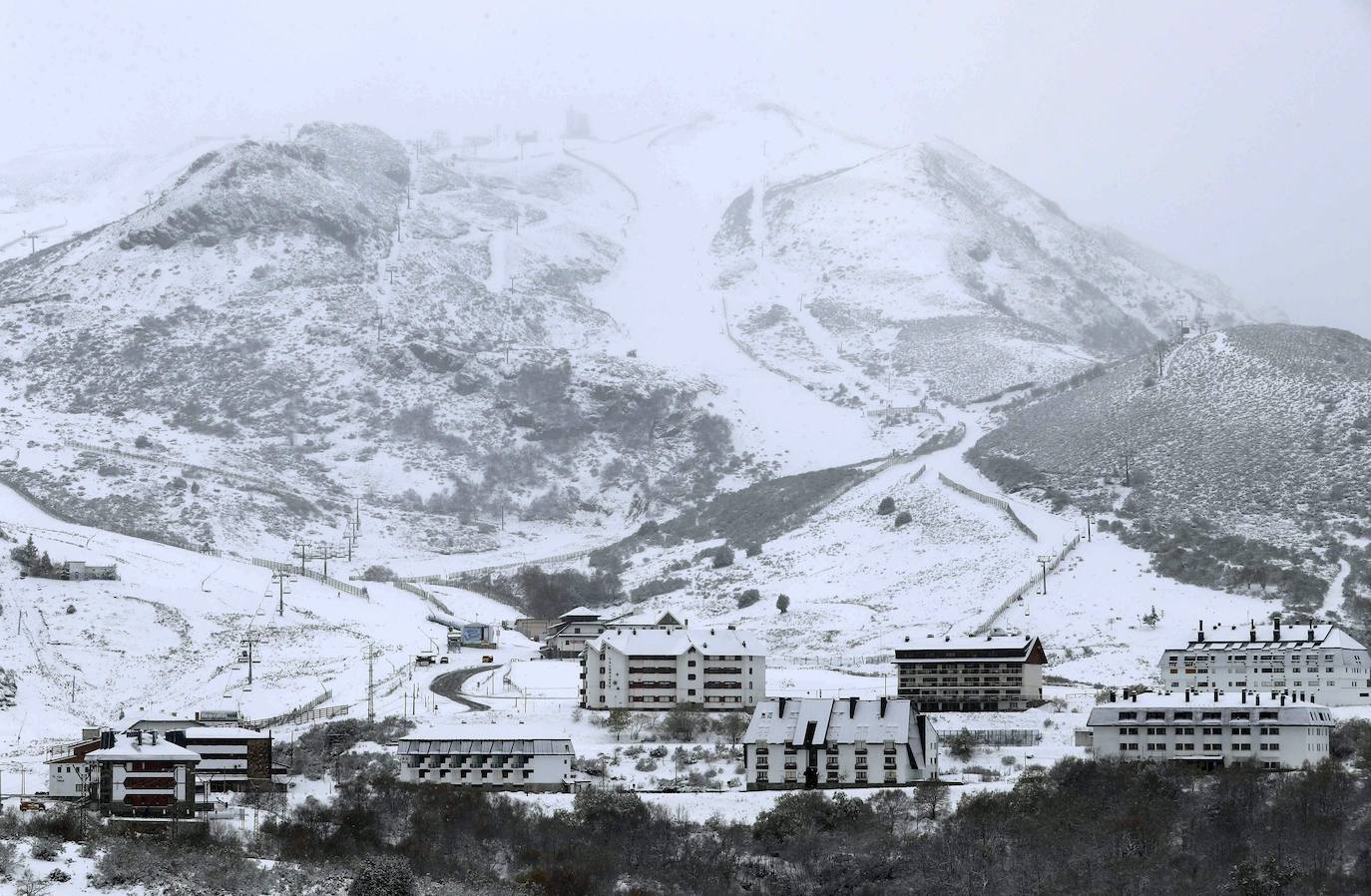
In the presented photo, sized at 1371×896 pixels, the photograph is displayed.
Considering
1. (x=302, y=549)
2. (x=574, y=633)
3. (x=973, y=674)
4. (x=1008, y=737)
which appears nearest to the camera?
(x=1008, y=737)

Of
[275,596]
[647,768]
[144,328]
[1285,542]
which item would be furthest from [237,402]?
[647,768]

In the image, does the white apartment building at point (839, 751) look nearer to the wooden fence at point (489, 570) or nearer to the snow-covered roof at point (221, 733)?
the snow-covered roof at point (221, 733)

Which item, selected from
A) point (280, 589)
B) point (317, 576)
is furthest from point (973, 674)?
point (317, 576)

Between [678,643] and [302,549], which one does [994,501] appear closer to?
[302,549]

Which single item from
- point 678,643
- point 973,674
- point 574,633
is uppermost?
point 574,633

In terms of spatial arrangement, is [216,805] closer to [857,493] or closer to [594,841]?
[594,841]
